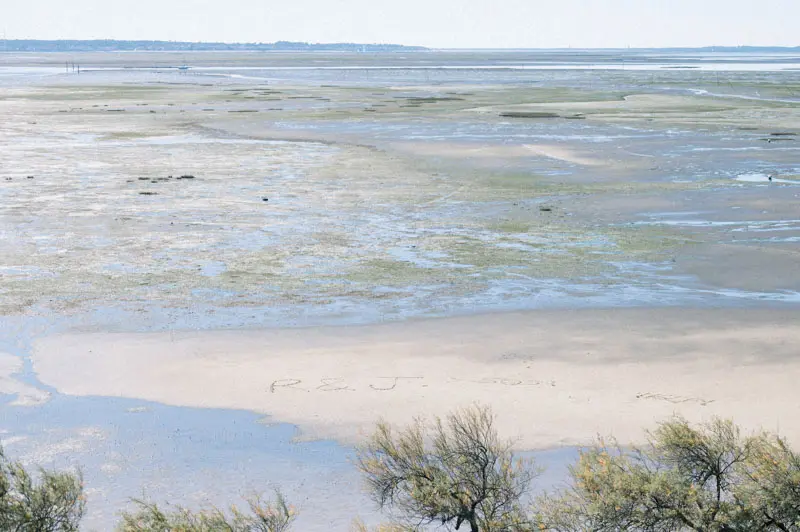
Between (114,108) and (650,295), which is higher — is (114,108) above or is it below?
above

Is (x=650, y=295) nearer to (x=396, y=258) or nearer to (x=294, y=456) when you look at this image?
(x=396, y=258)

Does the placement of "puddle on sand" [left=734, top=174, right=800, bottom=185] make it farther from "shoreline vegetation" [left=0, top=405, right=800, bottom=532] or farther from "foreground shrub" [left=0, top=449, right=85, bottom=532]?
"foreground shrub" [left=0, top=449, right=85, bottom=532]

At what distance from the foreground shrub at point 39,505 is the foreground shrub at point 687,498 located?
4.89 m

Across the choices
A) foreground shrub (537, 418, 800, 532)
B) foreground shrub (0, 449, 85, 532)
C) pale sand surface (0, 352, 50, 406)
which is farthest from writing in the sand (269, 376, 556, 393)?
foreground shrub (0, 449, 85, 532)

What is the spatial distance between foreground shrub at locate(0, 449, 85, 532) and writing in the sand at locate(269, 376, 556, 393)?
6.55 metres

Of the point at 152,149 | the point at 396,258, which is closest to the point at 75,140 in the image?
the point at 152,149

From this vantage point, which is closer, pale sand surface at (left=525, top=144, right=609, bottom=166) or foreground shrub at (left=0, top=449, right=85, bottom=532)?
foreground shrub at (left=0, top=449, right=85, bottom=532)

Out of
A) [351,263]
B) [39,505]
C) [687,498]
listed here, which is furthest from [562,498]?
[351,263]

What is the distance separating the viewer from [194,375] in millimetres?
18047

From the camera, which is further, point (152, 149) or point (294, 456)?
point (152, 149)

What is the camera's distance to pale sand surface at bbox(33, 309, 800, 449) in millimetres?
16062

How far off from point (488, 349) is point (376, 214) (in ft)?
43.7

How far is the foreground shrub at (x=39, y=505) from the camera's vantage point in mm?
10305

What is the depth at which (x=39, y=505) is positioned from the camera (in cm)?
1057
